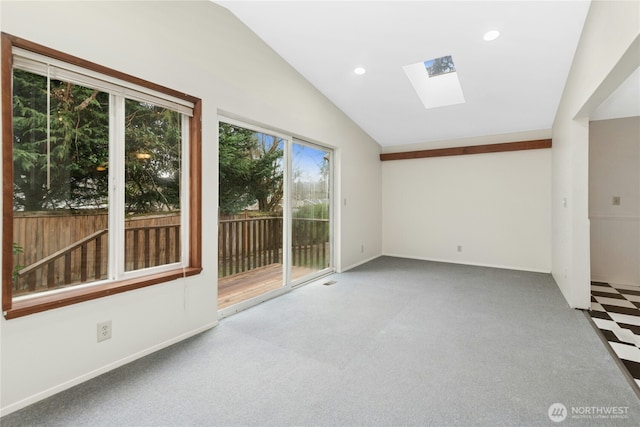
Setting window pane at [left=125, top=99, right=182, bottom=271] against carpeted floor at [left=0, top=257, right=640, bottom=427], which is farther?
window pane at [left=125, top=99, right=182, bottom=271]

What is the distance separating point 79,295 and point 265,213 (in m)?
2.06

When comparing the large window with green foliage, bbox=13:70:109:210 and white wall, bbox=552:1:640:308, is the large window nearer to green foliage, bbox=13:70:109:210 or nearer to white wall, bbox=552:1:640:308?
green foliage, bbox=13:70:109:210

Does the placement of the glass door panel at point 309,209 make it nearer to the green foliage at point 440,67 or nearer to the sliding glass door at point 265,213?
the sliding glass door at point 265,213

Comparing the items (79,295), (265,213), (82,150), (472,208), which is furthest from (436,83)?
(79,295)

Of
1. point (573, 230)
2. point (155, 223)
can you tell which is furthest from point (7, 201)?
point (573, 230)

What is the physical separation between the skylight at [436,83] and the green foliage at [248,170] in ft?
6.83

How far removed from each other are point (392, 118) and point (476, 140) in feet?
5.44

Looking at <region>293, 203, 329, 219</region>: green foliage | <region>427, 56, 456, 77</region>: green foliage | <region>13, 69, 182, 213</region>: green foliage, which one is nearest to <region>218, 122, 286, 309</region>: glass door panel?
<region>293, 203, 329, 219</region>: green foliage

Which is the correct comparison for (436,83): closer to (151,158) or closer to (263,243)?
(263,243)

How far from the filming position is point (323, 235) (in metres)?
4.64

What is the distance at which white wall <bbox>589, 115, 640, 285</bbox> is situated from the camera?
400 cm

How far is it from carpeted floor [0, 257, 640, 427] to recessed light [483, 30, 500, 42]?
2740 millimetres

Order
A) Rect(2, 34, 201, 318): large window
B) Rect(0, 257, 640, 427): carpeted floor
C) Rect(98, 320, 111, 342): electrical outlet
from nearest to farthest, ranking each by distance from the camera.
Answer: Rect(0, 257, 640, 427): carpeted floor, Rect(2, 34, 201, 318): large window, Rect(98, 320, 111, 342): electrical outlet

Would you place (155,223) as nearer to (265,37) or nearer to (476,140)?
(265,37)
